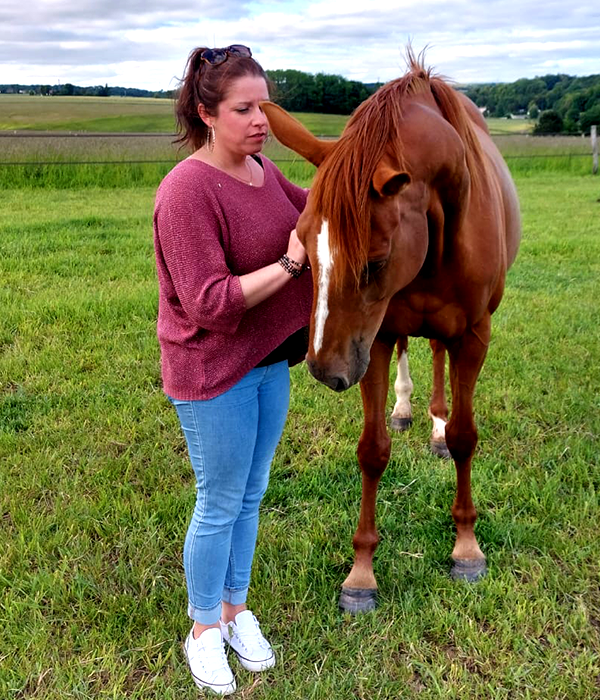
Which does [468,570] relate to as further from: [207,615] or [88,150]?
[88,150]

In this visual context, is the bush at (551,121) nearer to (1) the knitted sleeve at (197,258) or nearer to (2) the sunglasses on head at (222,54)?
(2) the sunglasses on head at (222,54)

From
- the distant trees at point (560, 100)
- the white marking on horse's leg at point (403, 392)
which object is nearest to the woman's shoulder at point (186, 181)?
the white marking on horse's leg at point (403, 392)

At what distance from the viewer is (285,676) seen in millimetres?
2021


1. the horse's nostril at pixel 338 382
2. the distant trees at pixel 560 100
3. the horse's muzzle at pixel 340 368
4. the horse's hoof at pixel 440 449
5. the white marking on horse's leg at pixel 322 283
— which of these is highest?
the distant trees at pixel 560 100

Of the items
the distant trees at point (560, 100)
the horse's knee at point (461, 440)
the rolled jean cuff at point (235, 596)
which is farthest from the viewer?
the distant trees at point (560, 100)

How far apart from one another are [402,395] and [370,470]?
1226 millimetres

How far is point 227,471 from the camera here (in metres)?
1.84

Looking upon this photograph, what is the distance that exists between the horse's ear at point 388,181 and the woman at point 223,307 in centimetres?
27

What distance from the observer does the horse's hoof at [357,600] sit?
2.32 meters

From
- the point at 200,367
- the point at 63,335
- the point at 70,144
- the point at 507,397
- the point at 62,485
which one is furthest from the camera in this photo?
the point at 70,144

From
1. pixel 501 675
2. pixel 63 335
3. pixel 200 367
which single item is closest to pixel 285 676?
pixel 501 675

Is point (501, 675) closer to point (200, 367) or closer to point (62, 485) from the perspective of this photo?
point (200, 367)

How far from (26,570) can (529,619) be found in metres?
1.90

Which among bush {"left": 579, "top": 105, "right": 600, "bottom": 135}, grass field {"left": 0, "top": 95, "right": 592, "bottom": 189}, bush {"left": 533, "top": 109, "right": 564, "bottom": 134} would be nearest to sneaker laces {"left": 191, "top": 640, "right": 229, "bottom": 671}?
grass field {"left": 0, "top": 95, "right": 592, "bottom": 189}
